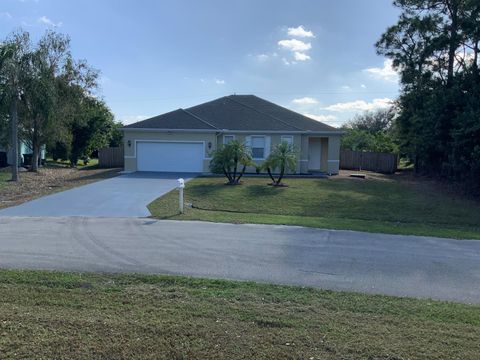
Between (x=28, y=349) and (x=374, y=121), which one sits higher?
(x=374, y=121)

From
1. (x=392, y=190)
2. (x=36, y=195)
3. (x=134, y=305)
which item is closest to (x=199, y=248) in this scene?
(x=134, y=305)

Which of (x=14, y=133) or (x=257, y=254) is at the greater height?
(x=14, y=133)

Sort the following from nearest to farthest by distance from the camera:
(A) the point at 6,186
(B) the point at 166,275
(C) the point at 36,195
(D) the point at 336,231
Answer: (B) the point at 166,275
(D) the point at 336,231
(C) the point at 36,195
(A) the point at 6,186

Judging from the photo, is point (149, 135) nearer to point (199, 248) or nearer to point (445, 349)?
point (199, 248)

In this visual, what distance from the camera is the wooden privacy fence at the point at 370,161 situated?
32031mm

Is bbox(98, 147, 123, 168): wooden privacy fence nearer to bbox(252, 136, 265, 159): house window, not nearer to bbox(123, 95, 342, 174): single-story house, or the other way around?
bbox(123, 95, 342, 174): single-story house

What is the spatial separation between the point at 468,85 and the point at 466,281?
55.3 ft

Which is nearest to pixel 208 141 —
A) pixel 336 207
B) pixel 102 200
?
pixel 102 200

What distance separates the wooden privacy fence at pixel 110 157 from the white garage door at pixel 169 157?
7713 millimetres

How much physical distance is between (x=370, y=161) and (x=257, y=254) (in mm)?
27636

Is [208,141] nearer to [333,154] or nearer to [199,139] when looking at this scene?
[199,139]

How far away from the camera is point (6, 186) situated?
18.7 metres

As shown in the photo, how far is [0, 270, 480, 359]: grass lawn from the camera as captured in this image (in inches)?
141

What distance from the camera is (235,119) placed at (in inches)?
1069
